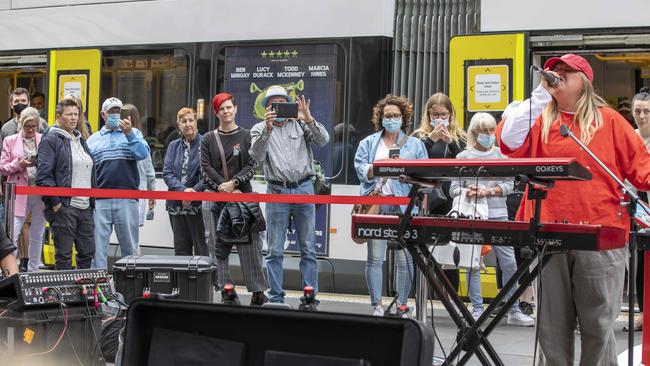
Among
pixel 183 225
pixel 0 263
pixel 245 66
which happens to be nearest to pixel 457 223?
pixel 0 263

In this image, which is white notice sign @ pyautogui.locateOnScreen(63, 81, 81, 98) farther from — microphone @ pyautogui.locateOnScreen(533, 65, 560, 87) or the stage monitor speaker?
the stage monitor speaker

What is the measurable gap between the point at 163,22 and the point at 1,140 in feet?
7.87

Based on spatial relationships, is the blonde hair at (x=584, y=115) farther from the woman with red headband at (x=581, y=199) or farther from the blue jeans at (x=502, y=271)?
the blue jeans at (x=502, y=271)

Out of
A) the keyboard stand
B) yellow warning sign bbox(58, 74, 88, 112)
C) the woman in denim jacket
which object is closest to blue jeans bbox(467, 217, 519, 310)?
the woman in denim jacket

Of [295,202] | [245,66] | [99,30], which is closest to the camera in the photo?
[295,202]

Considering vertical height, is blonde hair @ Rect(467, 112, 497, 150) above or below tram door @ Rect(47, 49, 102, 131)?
below

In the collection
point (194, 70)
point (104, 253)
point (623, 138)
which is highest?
point (194, 70)

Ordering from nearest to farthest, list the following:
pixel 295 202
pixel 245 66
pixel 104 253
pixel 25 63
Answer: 1. pixel 295 202
2. pixel 104 253
3. pixel 245 66
4. pixel 25 63

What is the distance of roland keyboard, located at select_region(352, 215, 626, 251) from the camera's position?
4934 mm

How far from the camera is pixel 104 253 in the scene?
34.7 ft

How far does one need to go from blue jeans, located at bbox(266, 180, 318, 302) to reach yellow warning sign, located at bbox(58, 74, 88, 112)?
4.23 meters

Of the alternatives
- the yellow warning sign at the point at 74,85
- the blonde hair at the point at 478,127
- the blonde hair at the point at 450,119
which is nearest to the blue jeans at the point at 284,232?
the blonde hair at the point at 450,119

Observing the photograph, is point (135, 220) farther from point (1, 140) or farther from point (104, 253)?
point (1, 140)

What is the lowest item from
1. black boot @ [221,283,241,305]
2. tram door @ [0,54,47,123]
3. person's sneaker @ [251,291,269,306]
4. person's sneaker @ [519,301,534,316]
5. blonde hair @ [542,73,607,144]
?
person's sneaker @ [519,301,534,316]
